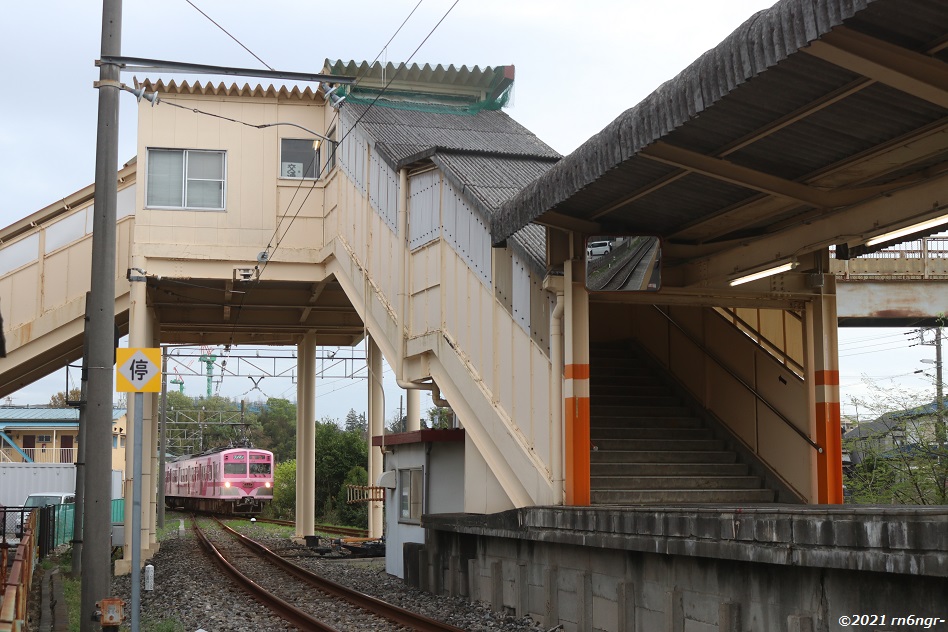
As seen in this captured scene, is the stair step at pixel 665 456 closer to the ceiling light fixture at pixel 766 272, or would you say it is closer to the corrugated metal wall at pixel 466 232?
the ceiling light fixture at pixel 766 272

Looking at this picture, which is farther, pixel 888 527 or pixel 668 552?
pixel 668 552

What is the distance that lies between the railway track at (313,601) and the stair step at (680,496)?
2.63m

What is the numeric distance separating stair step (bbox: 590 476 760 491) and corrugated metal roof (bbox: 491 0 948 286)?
2604mm

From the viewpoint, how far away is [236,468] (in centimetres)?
4406

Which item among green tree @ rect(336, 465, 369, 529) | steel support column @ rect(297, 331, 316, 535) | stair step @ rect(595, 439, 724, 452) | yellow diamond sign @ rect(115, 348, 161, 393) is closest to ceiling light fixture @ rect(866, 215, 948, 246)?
stair step @ rect(595, 439, 724, 452)

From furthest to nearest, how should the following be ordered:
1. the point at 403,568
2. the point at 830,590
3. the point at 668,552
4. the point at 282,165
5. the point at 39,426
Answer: the point at 39,426
the point at 282,165
the point at 403,568
the point at 668,552
the point at 830,590

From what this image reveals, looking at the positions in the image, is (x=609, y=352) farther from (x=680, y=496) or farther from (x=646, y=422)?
(x=680, y=496)

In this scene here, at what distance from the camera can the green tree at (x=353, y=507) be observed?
41031mm

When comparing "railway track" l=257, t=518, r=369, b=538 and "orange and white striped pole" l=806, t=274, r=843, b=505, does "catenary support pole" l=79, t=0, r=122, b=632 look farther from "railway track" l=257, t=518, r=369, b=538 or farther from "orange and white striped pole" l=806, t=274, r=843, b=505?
"railway track" l=257, t=518, r=369, b=538

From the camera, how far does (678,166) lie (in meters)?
9.55

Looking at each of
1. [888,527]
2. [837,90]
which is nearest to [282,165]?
[837,90]

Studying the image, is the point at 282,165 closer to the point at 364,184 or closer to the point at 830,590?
the point at 364,184

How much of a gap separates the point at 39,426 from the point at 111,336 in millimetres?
54401

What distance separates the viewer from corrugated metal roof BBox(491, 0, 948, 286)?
22.6 feet
